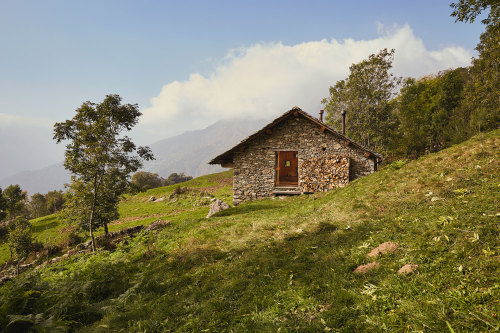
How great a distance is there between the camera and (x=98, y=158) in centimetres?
1179

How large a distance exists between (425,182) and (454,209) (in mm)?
2854

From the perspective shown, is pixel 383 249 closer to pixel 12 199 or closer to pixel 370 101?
pixel 370 101

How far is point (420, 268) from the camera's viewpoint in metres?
3.37

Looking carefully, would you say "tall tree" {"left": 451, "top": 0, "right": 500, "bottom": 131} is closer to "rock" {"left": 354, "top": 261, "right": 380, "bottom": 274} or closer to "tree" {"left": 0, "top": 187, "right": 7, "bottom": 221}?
"rock" {"left": 354, "top": 261, "right": 380, "bottom": 274}

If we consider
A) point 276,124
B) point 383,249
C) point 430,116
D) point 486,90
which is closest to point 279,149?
point 276,124

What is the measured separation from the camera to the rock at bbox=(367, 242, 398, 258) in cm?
423

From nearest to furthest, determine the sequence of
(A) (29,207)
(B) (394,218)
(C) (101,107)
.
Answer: (B) (394,218) → (C) (101,107) → (A) (29,207)

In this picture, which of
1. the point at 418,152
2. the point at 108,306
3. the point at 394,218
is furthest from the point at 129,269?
the point at 418,152

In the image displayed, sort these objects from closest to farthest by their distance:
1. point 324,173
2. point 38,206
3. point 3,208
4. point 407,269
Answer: point 407,269 → point 324,173 → point 3,208 → point 38,206

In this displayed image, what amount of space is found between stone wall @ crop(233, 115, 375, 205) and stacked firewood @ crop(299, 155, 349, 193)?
→ 20 cm

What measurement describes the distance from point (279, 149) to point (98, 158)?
35.3 feet

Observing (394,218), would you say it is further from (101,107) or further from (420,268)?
(101,107)

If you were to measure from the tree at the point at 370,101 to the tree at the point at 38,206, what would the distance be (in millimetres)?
64727

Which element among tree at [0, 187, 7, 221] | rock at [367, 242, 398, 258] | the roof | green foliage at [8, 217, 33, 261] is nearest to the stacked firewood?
the roof
